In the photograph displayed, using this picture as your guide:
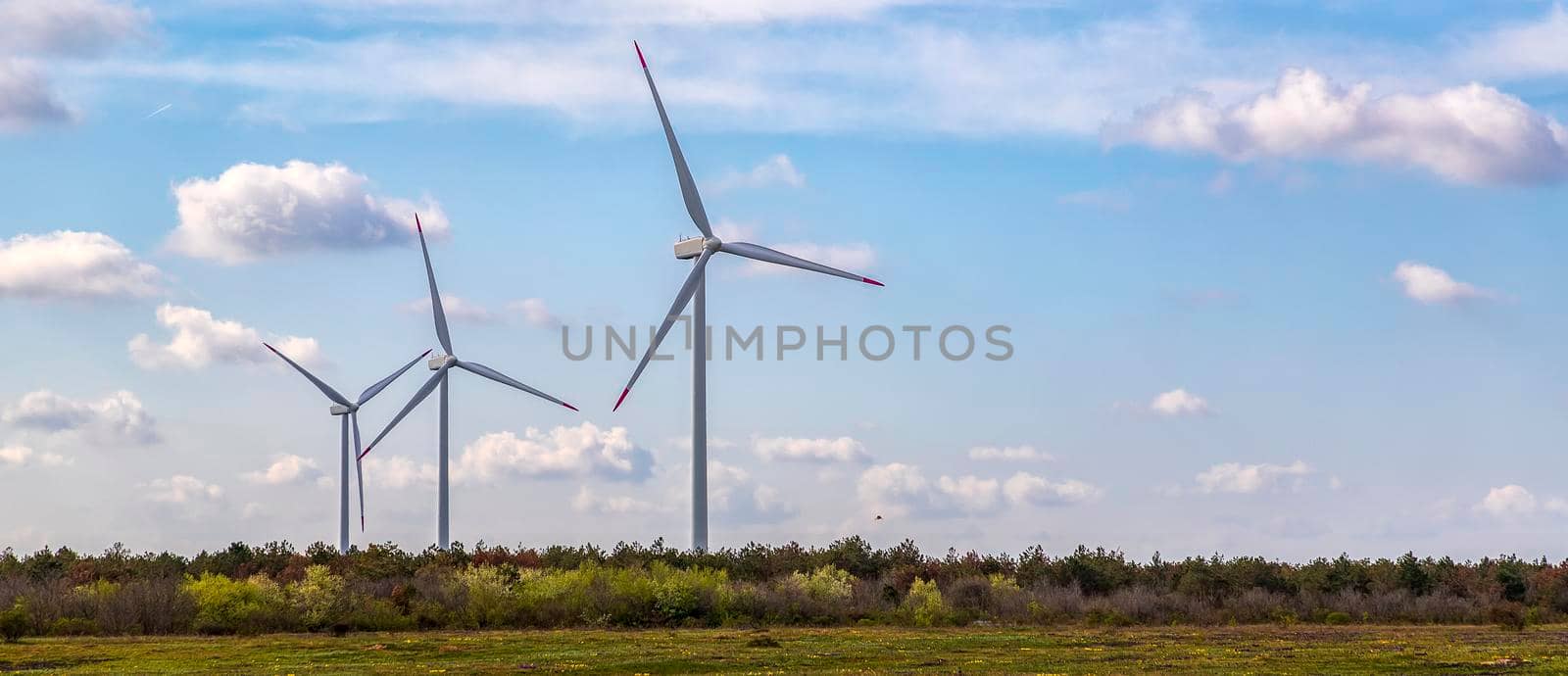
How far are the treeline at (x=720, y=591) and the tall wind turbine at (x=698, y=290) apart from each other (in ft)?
12.4

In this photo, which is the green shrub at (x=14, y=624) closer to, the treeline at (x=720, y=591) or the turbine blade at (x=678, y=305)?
the treeline at (x=720, y=591)

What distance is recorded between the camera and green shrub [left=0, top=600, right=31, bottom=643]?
52.8 metres

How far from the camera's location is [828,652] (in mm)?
44031

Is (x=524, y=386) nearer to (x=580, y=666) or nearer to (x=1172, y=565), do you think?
(x=1172, y=565)

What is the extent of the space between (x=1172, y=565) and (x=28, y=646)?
5280 centimetres

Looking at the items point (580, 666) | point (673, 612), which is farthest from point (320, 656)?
point (673, 612)

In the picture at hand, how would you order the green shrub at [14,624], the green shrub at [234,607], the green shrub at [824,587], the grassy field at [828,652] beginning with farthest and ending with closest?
the green shrub at [824,587], the green shrub at [234,607], the green shrub at [14,624], the grassy field at [828,652]

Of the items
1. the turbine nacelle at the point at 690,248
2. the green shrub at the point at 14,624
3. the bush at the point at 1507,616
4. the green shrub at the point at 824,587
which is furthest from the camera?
the turbine nacelle at the point at 690,248

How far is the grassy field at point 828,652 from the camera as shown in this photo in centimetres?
3941

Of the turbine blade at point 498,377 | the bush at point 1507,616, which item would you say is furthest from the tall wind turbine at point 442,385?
the bush at point 1507,616

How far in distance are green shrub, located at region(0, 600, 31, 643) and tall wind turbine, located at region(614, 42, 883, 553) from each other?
2546cm

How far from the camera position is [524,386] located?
297 ft

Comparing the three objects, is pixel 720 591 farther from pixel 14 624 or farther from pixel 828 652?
pixel 14 624

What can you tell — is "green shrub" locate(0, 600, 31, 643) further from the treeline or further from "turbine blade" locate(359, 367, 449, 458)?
"turbine blade" locate(359, 367, 449, 458)
